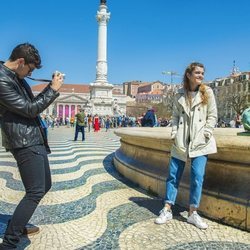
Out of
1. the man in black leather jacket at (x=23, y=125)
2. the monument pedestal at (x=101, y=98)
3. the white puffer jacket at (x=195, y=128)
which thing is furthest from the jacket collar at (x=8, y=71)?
the monument pedestal at (x=101, y=98)

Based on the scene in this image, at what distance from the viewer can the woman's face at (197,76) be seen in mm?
3691

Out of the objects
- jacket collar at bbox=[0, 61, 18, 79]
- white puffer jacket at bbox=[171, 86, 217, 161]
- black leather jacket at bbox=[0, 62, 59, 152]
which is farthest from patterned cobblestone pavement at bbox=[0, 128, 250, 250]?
jacket collar at bbox=[0, 61, 18, 79]

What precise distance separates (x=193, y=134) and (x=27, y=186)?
1.74m

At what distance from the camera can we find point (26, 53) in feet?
9.07

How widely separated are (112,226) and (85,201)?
99 cm

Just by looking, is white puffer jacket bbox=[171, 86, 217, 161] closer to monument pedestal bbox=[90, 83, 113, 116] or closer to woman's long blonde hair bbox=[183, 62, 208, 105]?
woman's long blonde hair bbox=[183, 62, 208, 105]

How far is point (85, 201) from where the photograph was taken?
14.6 ft

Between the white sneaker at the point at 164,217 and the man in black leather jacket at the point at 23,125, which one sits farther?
the white sneaker at the point at 164,217

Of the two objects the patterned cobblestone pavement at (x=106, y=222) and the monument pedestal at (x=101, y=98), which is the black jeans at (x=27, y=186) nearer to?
the patterned cobblestone pavement at (x=106, y=222)

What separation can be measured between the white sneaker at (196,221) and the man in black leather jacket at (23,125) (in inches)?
61.6

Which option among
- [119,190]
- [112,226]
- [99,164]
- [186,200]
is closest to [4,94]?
[112,226]

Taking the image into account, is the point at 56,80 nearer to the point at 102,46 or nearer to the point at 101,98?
the point at 101,98

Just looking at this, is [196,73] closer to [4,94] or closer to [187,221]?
[187,221]

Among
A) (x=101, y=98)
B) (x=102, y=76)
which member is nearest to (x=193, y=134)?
(x=101, y=98)
